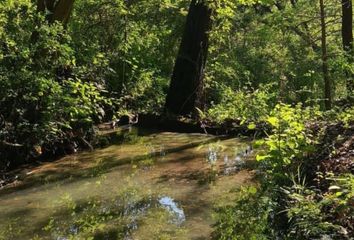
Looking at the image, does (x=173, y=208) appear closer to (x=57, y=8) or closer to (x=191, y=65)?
(x=57, y=8)

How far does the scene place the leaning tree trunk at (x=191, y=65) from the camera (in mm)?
12789

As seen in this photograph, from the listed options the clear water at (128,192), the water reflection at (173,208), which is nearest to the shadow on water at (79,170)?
the clear water at (128,192)

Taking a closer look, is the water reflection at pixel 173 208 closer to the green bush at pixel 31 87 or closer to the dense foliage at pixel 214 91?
the dense foliage at pixel 214 91

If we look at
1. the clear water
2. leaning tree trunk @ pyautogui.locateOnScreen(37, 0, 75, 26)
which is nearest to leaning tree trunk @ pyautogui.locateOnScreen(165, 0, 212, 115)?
the clear water

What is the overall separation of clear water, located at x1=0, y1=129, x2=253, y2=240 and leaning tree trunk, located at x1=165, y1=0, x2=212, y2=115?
2801 mm

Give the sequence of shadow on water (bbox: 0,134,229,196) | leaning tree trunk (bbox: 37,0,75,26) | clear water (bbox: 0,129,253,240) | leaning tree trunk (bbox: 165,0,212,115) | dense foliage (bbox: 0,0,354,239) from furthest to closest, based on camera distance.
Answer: leaning tree trunk (bbox: 165,0,212,115) < leaning tree trunk (bbox: 37,0,75,26) < shadow on water (bbox: 0,134,229,196) < clear water (bbox: 0,129,253,240) < dense foliage (bbox: 0,0,354,239)

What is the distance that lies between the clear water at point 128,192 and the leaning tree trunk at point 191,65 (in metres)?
2.80

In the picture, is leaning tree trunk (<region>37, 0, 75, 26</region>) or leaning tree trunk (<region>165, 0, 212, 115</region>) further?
leaning tree trunk (<region>165, 0, 212, 115</region>)

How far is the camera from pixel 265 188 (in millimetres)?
6090

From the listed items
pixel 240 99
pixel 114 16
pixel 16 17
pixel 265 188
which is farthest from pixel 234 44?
pixel 265 188

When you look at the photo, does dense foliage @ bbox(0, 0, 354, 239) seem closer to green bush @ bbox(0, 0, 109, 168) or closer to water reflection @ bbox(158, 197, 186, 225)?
green bush @ bbox(0, 0, 109, 168)

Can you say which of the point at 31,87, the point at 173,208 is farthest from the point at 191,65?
the point at 173,208

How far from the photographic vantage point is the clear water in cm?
546

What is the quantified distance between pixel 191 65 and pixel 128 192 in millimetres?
6605
